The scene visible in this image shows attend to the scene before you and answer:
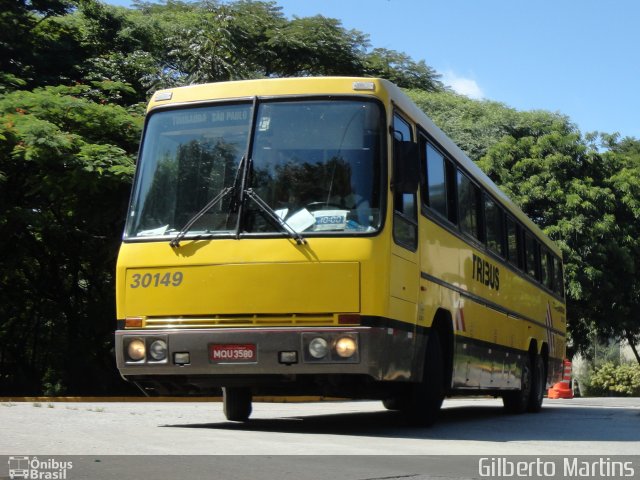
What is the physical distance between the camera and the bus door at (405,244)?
10633mm

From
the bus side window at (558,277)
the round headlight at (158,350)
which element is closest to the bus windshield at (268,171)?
the round headlight at (158,350)

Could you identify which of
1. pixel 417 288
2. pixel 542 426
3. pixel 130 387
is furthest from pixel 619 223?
pixel 417 288

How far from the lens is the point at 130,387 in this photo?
30109 mm

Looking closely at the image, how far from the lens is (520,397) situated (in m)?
18.5

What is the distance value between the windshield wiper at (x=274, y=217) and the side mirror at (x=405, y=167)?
40.7 inches

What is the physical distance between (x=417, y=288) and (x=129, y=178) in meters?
11.4

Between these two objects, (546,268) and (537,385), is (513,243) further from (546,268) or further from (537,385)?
(546,268)

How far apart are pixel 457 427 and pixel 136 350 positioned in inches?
172

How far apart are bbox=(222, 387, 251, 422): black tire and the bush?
4180 centimetres

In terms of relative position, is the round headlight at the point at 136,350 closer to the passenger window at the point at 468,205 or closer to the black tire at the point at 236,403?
the black tire at the point at 236,403

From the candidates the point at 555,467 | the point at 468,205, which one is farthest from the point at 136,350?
the point at 468,205

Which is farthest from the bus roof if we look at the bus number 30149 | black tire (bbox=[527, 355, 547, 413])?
black tire (bbox=[527, 355, 547, 413])

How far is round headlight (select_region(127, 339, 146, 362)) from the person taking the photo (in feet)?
35.0

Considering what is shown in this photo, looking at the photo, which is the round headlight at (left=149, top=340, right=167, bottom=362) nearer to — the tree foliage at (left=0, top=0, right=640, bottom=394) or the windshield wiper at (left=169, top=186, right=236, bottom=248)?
the windshield wiper at (left=169, top=186, right=236, bottom=248)
